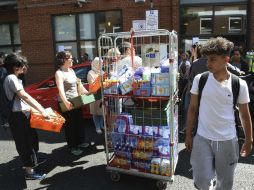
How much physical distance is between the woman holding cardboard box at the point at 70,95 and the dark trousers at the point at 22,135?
0.66m

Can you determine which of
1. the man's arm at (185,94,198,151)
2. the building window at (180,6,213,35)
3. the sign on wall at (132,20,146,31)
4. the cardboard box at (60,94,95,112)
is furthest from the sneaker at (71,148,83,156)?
the building window at (180,6,213,35)

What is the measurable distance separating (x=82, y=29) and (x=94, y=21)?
63cm

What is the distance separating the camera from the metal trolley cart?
3527mm

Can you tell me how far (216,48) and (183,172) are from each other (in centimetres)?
230

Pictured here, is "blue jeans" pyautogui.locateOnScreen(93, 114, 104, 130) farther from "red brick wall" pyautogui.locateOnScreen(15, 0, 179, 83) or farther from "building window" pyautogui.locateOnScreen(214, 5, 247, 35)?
"building window" pyautogui.locateOnScreen(214, 5, 247, 35)

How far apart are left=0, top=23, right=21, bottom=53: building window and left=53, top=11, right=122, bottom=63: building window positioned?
2.64 meters

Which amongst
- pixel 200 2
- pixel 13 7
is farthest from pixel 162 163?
pixel 13 7

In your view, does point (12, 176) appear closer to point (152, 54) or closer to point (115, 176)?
point (115, 176)

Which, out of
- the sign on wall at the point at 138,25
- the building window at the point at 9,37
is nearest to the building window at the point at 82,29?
the building window at the point at 9,37

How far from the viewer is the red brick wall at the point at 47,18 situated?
1052 cm

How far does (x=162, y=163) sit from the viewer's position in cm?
373

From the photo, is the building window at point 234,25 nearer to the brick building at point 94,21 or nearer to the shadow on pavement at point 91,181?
the brick building at point 94,21

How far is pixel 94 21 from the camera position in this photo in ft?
37.4

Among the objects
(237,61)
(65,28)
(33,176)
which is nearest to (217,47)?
(33,176)
